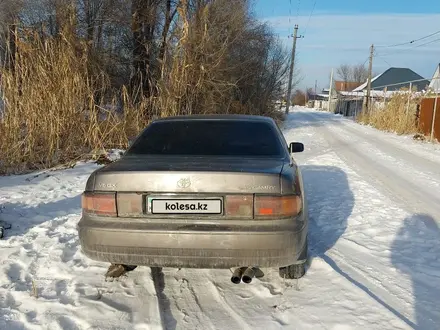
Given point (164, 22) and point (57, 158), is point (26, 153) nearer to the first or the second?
point (57, 158)

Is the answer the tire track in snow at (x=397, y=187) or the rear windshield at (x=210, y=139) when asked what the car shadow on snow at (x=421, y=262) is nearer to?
the tire track in snow at (x=397, y=187)

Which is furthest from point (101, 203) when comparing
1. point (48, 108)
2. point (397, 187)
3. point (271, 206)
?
point (397, 187)

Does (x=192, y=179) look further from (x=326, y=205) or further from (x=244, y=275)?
(x=326, y=205)

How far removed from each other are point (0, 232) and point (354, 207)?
4.72 m

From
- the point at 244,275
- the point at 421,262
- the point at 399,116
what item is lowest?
the point at 421,262

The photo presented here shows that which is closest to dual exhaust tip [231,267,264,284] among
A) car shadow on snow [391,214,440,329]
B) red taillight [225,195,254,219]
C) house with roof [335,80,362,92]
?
red taillight [225,195,254,219]

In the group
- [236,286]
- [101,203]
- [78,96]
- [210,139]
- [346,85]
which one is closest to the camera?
[101,203]

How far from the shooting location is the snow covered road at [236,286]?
300 centimetres

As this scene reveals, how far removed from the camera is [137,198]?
10.2 ft

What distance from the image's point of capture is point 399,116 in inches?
842

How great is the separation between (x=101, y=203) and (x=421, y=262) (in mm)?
3122

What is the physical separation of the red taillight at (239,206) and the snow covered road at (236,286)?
75 centimetres

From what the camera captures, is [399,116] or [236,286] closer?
[236,286]

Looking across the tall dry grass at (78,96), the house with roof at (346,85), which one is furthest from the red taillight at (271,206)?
the house with roof at (346,85)
